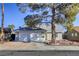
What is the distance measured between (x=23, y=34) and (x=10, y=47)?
0.26 metres

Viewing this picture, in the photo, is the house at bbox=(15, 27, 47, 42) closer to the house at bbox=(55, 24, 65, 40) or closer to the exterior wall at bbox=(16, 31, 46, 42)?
the exterior wall at bbox=(16, 31, 46, 42)

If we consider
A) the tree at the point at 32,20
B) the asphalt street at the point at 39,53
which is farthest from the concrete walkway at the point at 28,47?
the tree at the point at 32,20

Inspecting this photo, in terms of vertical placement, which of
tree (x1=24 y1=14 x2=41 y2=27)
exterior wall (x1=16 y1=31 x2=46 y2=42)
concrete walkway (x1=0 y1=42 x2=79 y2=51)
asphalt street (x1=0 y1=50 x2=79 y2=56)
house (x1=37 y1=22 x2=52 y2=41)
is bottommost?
asphalt street (x1=0 y1=50 x2=79 y2=56)

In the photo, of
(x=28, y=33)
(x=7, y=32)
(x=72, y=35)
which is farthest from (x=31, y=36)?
(x=72, y=35)

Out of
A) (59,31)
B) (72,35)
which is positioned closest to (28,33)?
(59,31)

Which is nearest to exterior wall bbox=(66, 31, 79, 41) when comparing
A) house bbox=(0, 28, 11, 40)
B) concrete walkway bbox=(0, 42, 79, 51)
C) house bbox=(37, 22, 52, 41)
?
concrete walkway bbox=(0, 42, 79, 51)

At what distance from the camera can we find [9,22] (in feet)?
34.7

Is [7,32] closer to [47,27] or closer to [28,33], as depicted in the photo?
[28,33]

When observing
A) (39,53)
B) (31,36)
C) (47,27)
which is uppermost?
(47,27)

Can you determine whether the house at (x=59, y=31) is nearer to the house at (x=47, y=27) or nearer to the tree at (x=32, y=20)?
the house at (x=47, y=27)

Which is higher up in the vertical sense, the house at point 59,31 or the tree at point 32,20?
the tree at point 32,20

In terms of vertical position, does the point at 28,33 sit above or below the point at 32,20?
below

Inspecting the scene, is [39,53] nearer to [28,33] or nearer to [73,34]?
[28,33]

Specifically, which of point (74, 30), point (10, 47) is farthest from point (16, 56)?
point (74, 30)
